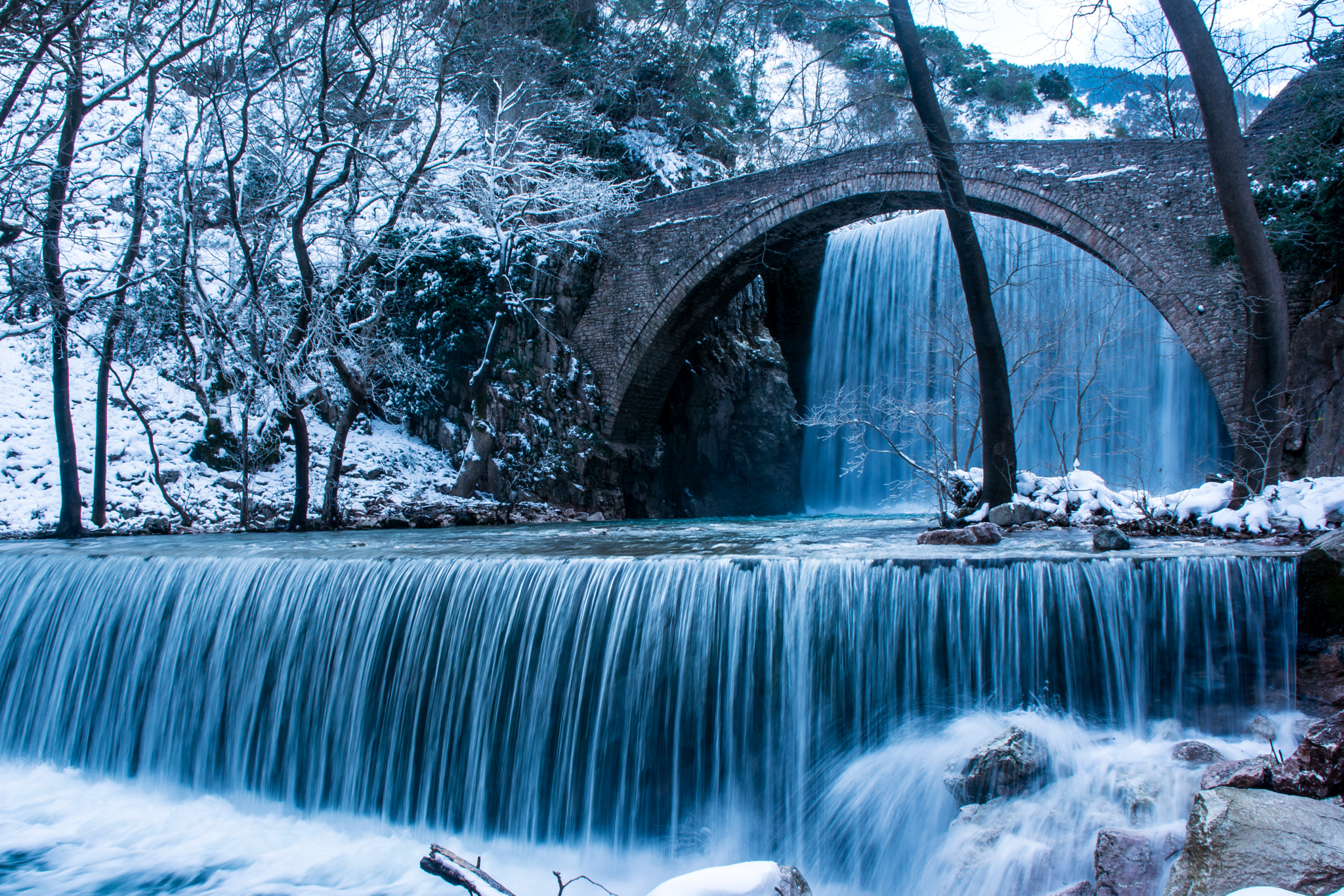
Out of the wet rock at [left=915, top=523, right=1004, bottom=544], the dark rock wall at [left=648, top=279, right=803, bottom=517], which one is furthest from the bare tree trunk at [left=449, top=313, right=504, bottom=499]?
the wet rock at [left=915, top=523, right=1004, bottom=544]

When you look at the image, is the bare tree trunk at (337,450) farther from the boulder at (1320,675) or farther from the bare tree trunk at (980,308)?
the boulder at (1320,675)

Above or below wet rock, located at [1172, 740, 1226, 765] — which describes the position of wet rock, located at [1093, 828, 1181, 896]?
below

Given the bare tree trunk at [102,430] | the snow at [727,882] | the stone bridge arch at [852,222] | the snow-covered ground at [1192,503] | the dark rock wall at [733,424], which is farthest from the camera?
the dark rock wall at [733,424]

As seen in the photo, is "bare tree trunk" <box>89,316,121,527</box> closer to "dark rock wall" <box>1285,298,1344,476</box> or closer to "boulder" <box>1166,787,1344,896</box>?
"boulder" <box>1166,787,1344,896</box>

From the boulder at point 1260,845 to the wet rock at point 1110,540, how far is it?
8.38 ft

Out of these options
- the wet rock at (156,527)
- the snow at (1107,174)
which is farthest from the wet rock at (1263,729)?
the wet rock at (156,527)

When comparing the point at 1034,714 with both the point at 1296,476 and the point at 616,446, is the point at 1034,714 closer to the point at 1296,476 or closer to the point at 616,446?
the point at 1296,476

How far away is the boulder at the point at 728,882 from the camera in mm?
1975

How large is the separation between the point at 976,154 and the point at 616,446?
262 inches

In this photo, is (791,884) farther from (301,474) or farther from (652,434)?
(652,434)

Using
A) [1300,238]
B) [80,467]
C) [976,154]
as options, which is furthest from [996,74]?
[80,467]

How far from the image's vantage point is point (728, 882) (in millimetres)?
2012

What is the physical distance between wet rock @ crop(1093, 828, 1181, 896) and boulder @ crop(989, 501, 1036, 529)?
13.9ft

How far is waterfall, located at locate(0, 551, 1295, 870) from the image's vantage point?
3.68 meters
